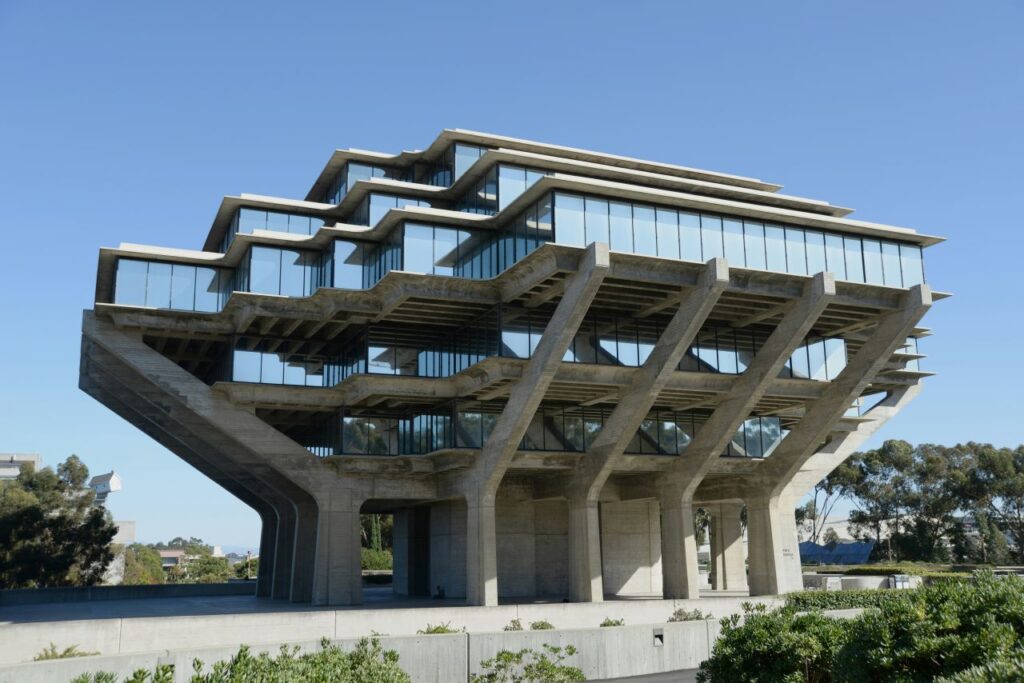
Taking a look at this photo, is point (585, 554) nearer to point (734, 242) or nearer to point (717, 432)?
point (717, 432)

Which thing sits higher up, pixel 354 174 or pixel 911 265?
pixel 354 174

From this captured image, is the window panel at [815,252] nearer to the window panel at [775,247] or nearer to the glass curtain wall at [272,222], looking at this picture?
the window panel at [775,247]

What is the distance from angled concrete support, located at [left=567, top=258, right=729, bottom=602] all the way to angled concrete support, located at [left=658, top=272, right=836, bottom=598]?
11.4 ft

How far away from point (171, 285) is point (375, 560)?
47.0 meters

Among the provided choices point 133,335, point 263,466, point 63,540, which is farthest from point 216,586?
point 133,335

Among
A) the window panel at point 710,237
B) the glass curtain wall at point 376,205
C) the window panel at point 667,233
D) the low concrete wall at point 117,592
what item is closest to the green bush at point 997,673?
the window panel at point 667,233

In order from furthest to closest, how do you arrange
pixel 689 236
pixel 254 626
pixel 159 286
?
1. pixel 159 286
2. pixel 689 236
3. pixel 254 626

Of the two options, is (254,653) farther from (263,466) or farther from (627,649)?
(263,466)

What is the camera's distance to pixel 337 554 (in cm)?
4609

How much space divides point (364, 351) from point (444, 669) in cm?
2242

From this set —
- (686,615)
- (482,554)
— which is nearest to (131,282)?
(482,554)

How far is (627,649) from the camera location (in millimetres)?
26109

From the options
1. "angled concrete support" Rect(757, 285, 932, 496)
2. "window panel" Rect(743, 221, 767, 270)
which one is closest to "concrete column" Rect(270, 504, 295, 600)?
"angled concrete support" Rect(757, 285, 932, 496)

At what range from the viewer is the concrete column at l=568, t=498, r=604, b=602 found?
44.2m
